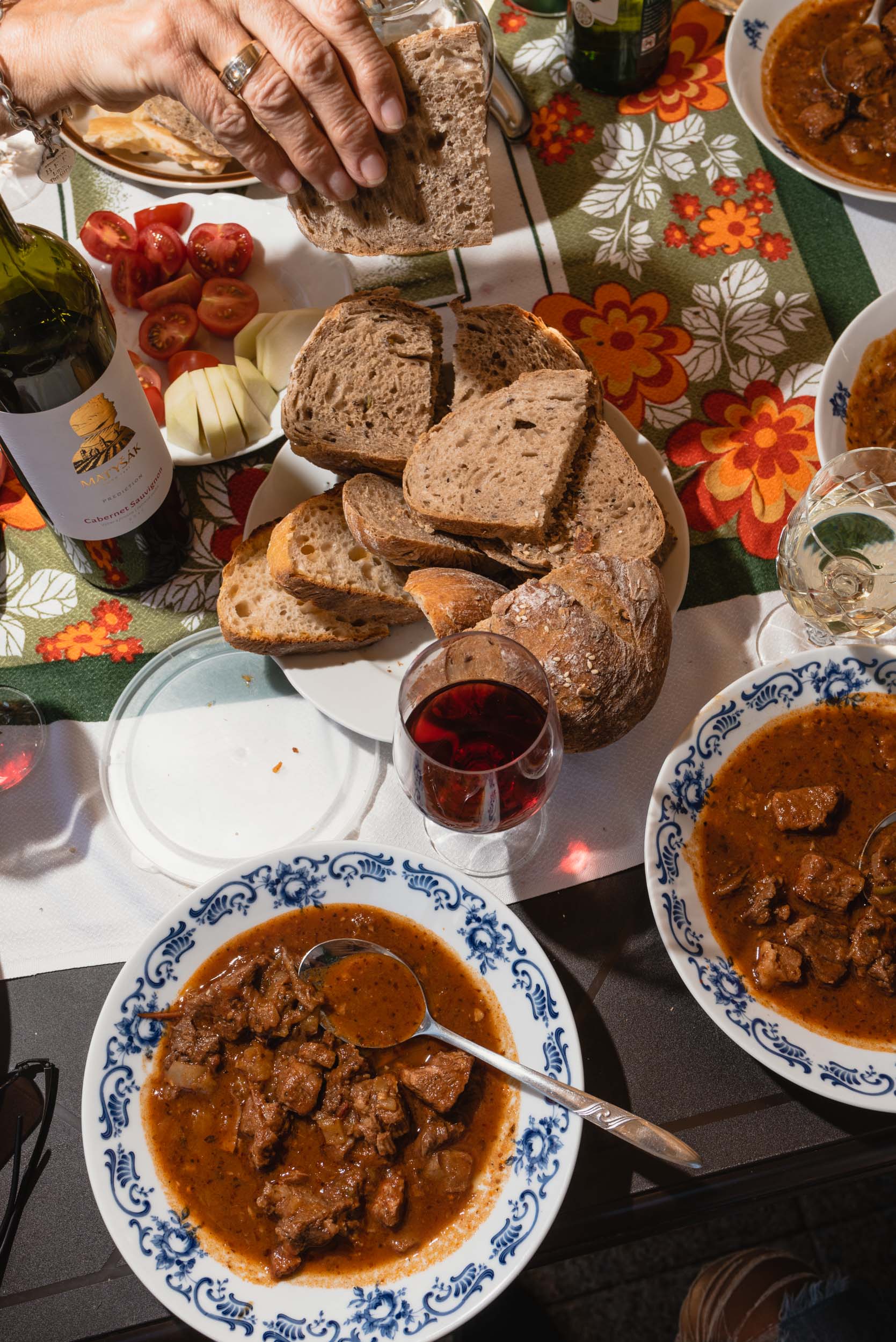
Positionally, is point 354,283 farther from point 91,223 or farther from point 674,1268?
point 674,1268

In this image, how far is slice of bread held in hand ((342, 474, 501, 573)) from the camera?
6.86 feet

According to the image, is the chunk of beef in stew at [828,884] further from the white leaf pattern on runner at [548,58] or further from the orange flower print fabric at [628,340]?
the white leaf pattern on runner at [548,58]

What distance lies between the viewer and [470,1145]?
1.82 metres

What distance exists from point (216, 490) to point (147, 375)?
0.32 m

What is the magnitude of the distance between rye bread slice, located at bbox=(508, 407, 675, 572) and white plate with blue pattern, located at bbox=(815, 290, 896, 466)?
409mm

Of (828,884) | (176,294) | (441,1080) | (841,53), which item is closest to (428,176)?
(176,294)

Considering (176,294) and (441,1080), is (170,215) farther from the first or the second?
(441,1080)

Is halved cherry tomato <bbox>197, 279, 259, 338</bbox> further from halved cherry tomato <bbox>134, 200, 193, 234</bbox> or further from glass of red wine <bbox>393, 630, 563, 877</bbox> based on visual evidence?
glass of red wine <bbox>393, 630, 563, 877</bbox>

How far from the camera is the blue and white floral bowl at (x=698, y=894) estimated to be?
5.84 ft

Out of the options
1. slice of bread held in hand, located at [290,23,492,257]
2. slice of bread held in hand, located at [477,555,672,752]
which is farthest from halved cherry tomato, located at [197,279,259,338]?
slice of bread held in hand, located at [477,555,672,752]

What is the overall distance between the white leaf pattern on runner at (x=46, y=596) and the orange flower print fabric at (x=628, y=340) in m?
1.37

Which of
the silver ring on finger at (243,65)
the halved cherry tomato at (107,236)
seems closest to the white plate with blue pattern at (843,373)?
the silver ring on finger at (243,65)

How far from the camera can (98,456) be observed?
6.14 feet

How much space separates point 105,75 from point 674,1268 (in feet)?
10.1
